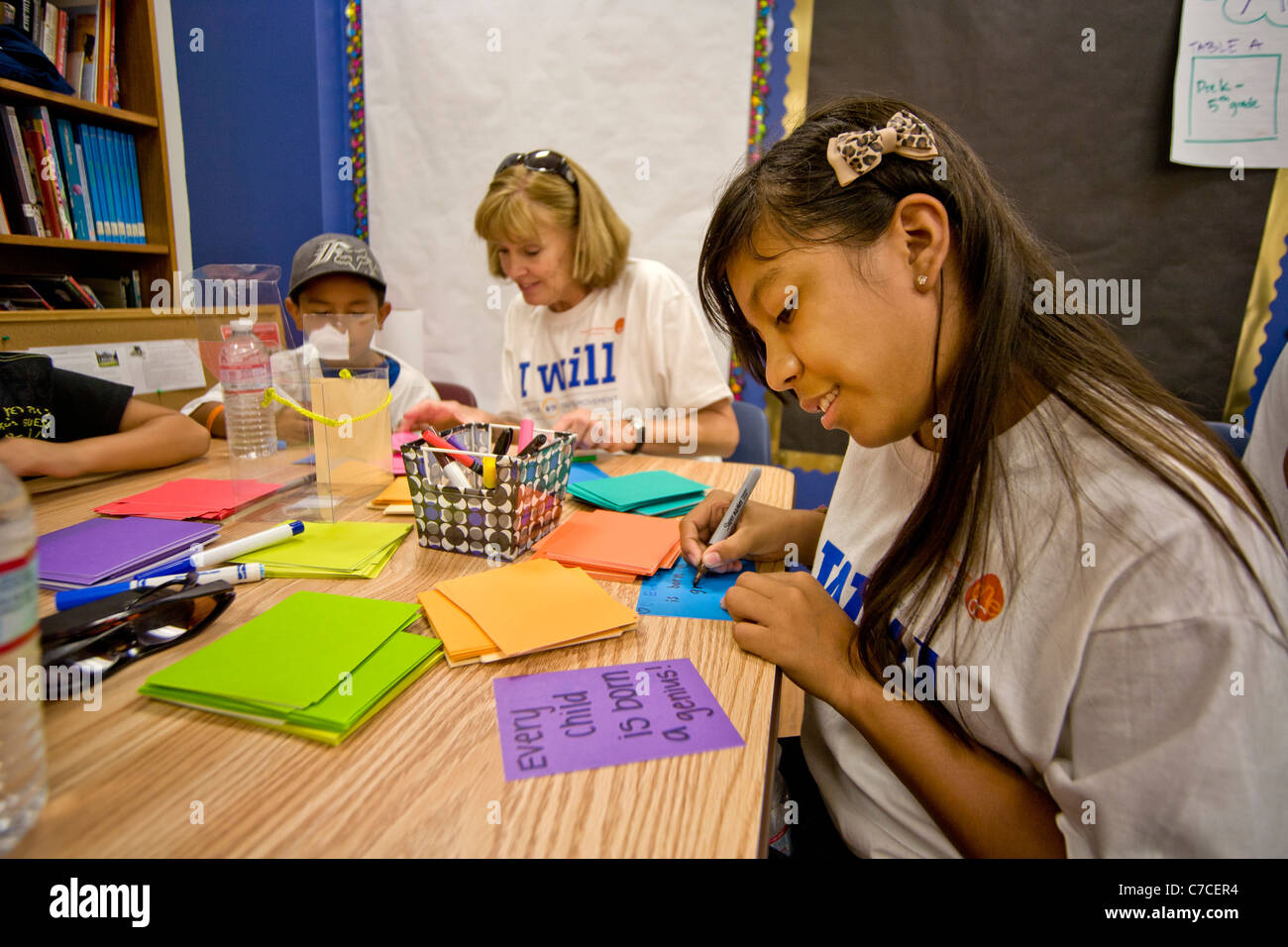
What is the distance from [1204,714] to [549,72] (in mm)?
2685

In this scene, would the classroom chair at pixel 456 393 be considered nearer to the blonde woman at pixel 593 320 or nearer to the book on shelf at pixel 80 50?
the blonde woman at pixel 593 320

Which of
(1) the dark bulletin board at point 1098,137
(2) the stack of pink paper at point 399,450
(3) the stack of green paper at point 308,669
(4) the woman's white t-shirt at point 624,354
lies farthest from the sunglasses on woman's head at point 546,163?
(3) the stack of green paper at point 308,669

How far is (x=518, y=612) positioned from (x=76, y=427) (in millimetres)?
1128

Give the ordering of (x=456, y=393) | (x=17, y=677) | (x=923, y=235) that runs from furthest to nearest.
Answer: (x=456, y=393), (x=923, y=235), (x=17, y=677)

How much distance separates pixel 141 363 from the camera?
191cm

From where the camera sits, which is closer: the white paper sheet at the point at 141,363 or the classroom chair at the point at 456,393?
the white paper sheet at the point at 141,363

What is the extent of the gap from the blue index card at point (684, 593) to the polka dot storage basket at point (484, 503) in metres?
0.18

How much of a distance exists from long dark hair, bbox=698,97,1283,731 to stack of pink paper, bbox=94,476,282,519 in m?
0.87

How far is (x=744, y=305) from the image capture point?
2.55 ft

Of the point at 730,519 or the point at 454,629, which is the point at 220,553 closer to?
the point at 454,629

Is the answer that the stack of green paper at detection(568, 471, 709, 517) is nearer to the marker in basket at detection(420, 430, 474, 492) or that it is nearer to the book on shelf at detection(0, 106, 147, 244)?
the marker in basket at detection(420, 430, 474, 492)

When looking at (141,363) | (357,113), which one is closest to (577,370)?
(141,363)

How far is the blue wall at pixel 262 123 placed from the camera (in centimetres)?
247
